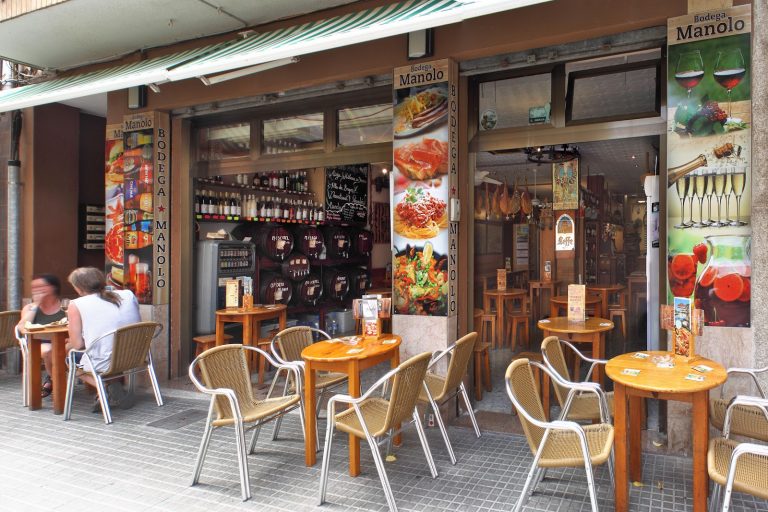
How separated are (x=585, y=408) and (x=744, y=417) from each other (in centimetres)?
95

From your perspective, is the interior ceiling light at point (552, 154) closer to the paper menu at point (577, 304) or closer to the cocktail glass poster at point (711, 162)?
the paper menu at point (577, 304)

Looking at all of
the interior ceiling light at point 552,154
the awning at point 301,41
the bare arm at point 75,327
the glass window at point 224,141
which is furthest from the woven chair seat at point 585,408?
the glass window at point 224,141

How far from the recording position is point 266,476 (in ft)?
12.6

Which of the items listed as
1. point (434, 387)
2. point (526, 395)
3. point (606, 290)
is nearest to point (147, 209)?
point (434, 387)

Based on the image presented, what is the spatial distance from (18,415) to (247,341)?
2.33 metres

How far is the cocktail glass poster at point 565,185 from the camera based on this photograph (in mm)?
6172

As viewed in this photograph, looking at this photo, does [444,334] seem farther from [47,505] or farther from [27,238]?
[27,238]

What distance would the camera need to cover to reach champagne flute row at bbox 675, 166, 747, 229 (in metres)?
3.86

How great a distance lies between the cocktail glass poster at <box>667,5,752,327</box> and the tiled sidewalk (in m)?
1.31

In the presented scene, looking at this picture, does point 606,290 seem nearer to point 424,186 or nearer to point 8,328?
point 424,186

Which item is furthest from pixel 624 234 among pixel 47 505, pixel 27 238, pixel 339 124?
pixel 27 238

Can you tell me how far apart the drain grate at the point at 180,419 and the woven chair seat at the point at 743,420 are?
430cm

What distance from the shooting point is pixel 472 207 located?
5234 millimetres

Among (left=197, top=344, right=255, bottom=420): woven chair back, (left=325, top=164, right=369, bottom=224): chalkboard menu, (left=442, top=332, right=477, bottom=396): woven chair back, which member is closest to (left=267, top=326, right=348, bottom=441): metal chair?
(left=197, top=344, right=255, bottom=420): woven chair back
